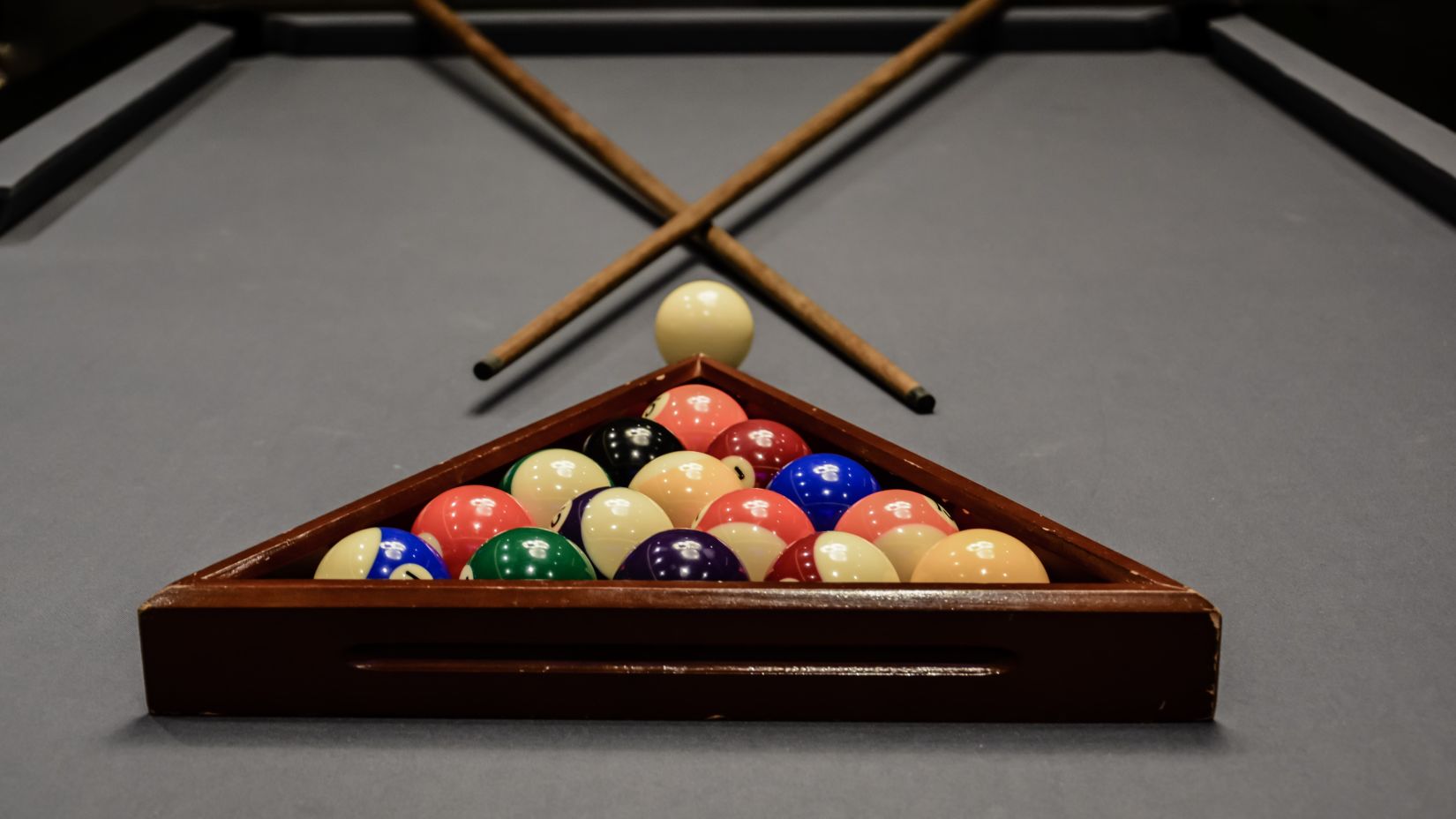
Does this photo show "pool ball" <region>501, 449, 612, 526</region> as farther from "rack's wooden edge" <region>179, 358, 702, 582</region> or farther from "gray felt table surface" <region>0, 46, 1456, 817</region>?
"gray felt table surface" <region>0, 46, 1456, 817</region>

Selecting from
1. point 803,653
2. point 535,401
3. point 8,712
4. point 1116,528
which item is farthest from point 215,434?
point 1116,528

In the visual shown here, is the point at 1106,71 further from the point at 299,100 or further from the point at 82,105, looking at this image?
the point at 82,105

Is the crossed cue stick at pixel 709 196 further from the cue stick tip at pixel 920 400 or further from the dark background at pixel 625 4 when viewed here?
the dark background at pixel 625 4

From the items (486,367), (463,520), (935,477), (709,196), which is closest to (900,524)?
(935,477)

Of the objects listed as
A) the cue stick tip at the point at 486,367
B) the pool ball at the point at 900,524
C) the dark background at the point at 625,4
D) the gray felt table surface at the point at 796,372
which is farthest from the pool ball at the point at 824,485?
the dark background at the point at 625,4

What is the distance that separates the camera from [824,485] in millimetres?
1606

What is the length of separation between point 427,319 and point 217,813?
129cm

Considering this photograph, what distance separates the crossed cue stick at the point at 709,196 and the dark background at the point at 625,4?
2.31 feet

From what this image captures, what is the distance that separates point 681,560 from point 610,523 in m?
0.16

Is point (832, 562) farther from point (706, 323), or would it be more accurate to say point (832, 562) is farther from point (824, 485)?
point (706, 323)

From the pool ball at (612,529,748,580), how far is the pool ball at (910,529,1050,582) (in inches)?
7.5

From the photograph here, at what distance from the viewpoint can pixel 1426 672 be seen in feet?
4.36

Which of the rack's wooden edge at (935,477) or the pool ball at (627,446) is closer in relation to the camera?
the rack's wooden edge at (935,477)

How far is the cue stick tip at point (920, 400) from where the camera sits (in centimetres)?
196
